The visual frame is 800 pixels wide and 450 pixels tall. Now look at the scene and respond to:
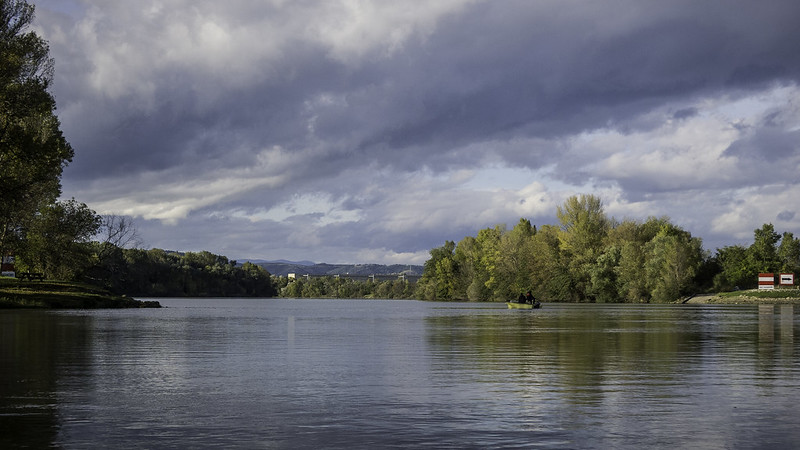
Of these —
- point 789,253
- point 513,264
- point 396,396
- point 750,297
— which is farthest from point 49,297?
point 789,253

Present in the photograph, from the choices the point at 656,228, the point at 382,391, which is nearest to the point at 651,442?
the point at 382,391

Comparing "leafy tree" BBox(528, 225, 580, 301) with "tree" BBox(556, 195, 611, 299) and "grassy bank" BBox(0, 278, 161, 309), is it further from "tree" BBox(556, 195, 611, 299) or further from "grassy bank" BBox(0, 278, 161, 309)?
"grassy bank" BBox(0, 278, 161, 309)

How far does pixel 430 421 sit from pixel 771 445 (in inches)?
205

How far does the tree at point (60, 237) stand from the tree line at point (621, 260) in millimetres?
96217

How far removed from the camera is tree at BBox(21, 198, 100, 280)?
3519 inches

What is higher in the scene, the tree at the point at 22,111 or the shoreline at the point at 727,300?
the tree at the point at 22,111

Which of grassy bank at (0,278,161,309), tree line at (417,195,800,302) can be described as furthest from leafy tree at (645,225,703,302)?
grassy bank at (0,278,161,309)

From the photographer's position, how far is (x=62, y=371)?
20344 mm

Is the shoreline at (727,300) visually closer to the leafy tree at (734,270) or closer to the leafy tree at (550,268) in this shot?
A: the leafy tree at (734,270)

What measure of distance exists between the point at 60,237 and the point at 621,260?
102435 millimetres

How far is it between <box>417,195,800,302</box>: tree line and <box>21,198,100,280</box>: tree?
3788 inches

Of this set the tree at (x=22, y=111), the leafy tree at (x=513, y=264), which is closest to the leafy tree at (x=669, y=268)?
the leafy tree at (x=513, y=264)

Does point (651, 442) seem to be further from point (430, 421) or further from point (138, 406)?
point (138, 406)

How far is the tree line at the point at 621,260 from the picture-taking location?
148 metres
